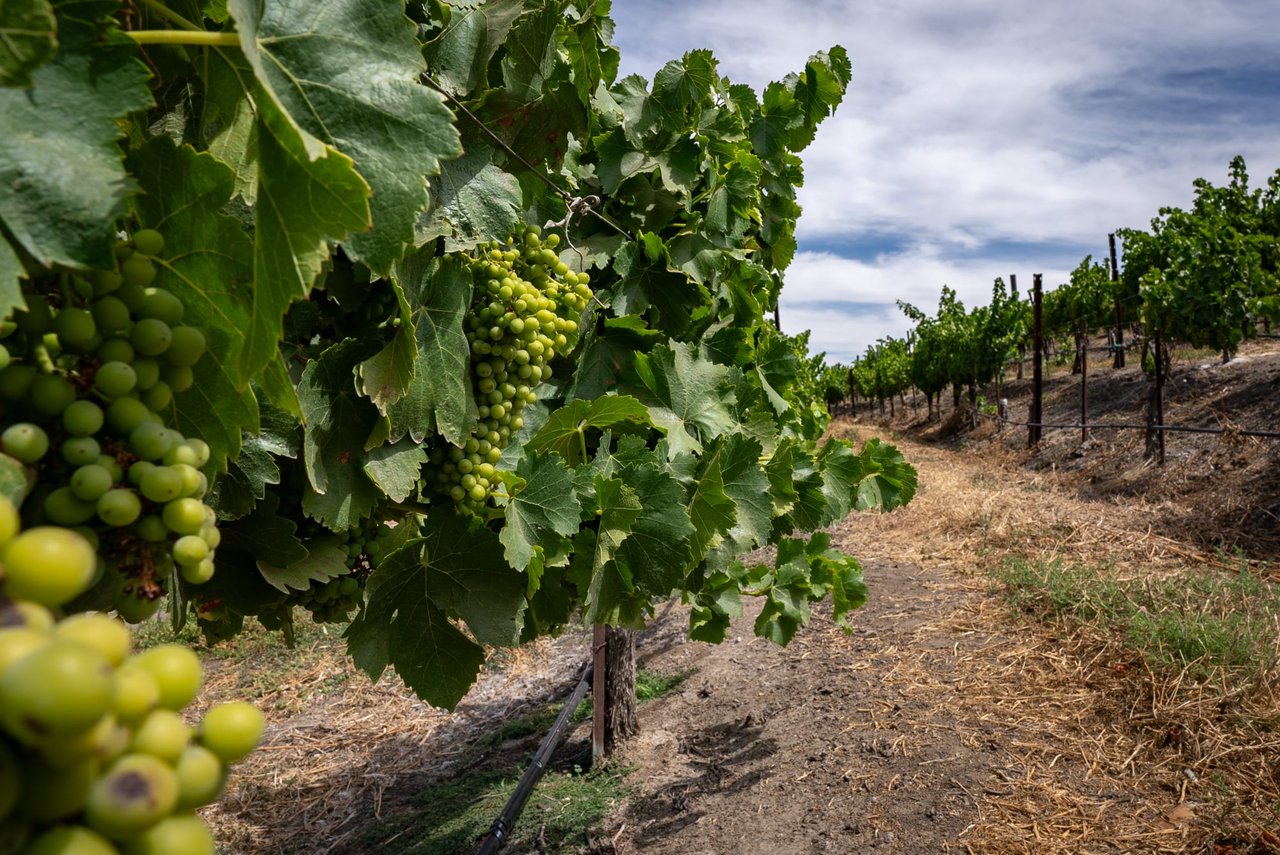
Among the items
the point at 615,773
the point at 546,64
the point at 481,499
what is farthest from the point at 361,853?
the point at 546,64

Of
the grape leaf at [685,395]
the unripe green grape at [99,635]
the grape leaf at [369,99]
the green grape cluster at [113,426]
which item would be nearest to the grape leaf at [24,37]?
the green grape cluster at [113,426]

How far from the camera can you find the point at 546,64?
5.94ft

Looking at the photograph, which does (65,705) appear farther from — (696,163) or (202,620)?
(696,163)

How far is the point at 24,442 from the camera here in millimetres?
538

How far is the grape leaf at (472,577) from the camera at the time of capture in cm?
171

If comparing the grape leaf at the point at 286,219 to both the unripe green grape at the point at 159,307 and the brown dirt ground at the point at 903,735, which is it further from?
the brown dirt ground at the point at 903,735

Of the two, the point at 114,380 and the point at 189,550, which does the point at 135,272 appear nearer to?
the point at 114,380

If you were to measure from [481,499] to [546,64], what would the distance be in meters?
0.98

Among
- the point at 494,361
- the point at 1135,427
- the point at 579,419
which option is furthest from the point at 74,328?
the point at 1135,427

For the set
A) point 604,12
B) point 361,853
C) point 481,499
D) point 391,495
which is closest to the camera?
point 391,495

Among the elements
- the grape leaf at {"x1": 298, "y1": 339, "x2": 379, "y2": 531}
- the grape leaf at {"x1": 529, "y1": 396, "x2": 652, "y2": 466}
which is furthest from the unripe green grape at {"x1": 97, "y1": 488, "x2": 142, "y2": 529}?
the grape leaf at {"x1": 529, "y1": 396, "x2": 652, "y2": 466}

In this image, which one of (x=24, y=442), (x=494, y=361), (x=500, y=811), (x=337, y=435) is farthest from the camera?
(x=500, y=811)

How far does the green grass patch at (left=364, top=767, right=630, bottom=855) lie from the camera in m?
4.70

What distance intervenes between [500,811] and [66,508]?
16.7 feet
